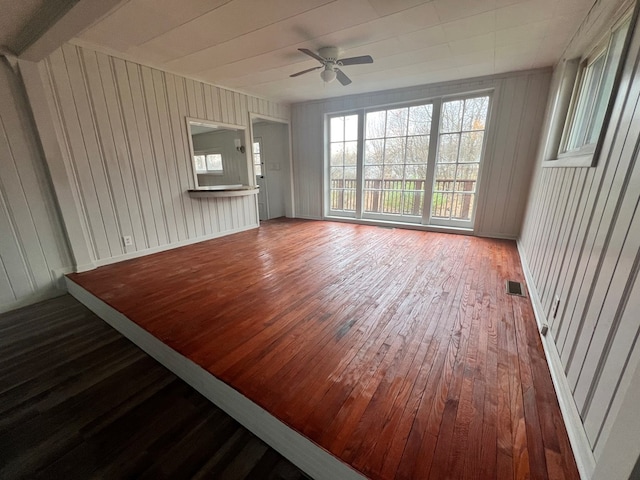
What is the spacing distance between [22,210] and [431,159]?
548 cm

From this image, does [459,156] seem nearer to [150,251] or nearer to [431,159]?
[431,159]

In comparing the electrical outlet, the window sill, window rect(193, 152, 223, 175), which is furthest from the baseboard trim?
the window sill

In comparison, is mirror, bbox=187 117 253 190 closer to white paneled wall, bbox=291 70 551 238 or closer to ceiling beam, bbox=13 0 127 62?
white paneled wall, bbox=291 70 551 238

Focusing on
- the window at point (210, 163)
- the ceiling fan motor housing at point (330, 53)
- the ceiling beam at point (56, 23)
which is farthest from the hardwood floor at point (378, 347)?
the window at point (210, 163)

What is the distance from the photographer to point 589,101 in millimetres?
2086

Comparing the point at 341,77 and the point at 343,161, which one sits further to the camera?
the point at 343,161

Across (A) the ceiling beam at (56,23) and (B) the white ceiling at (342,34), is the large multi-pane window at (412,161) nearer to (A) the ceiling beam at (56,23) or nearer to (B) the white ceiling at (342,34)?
(B) the white ceiling at (342,34)

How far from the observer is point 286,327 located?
190 cm

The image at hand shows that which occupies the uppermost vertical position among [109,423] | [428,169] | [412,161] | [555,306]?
[412,161]

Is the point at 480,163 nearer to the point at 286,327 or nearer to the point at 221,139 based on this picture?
the point at 286,327

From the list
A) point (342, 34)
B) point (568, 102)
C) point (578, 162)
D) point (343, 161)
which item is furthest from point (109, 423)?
point (343, 161)

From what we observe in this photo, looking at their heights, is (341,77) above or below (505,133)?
above

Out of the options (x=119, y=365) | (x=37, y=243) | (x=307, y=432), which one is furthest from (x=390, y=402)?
(x=37, y=243)

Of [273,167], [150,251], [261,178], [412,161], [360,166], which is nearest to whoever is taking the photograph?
[150,251]
